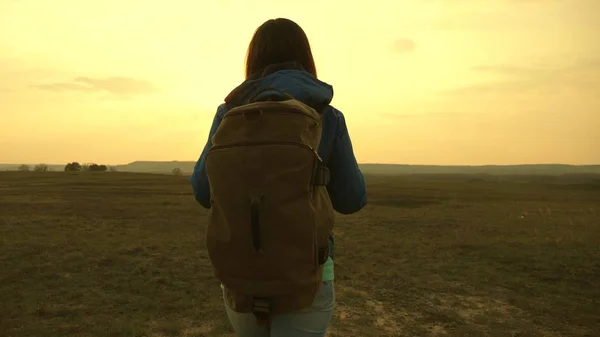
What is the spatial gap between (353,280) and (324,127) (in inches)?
280

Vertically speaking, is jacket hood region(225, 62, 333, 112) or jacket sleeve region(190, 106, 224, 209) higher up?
jacket hood region(225, 62, 333, 112)

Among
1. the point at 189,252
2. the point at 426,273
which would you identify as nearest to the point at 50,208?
the point at 189,252

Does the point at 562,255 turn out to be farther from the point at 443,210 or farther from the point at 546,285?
the point at 443,210

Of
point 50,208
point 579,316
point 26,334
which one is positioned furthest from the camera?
point 50,208

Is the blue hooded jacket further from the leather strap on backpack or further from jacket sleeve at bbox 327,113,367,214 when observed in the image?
the leather strap on backpack

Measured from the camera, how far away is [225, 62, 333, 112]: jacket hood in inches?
69.9

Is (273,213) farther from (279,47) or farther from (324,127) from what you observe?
(279,47)

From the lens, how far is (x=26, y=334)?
5.52 meters

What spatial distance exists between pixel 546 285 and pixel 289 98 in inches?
336

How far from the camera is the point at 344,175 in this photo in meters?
1.94

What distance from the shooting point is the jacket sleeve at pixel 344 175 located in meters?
1.89

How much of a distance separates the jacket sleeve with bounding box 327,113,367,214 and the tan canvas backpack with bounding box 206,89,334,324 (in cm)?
25

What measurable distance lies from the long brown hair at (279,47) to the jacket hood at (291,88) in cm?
19

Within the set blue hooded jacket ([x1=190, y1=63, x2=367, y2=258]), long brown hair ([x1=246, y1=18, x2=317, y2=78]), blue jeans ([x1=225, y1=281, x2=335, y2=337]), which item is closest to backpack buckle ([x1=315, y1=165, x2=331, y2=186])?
blue hooded jacket ([x1=190, y1=63, x2=367, y2=258])
